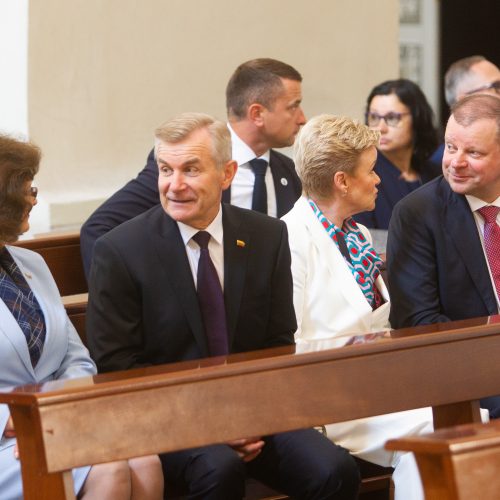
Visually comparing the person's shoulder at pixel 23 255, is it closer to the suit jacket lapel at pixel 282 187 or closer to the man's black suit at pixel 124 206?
the man's black suit at pixel 124 206

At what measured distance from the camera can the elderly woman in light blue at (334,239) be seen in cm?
411

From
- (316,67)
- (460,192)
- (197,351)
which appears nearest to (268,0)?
(316,67)

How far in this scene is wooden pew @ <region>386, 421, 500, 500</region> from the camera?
88.8 inches

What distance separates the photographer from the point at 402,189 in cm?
612

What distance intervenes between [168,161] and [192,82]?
2613 mm

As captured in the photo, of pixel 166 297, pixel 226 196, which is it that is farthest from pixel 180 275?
pixel 226 196

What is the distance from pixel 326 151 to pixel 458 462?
2.11 meters

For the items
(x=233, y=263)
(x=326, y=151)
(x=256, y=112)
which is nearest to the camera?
(x=233, y=263)

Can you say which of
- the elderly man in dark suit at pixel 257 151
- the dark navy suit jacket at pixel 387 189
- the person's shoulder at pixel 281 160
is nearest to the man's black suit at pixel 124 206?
the elderly man in dark suit at pixel 257 151

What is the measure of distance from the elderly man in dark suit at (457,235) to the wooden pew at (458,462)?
1.76 meters

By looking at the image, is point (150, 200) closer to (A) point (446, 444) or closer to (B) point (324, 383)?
(B) point (324, 383)

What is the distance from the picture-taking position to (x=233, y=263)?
3805 mm

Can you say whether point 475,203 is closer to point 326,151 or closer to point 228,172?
point 326,151

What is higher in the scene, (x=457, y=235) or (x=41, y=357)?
(x=457, y=235)
